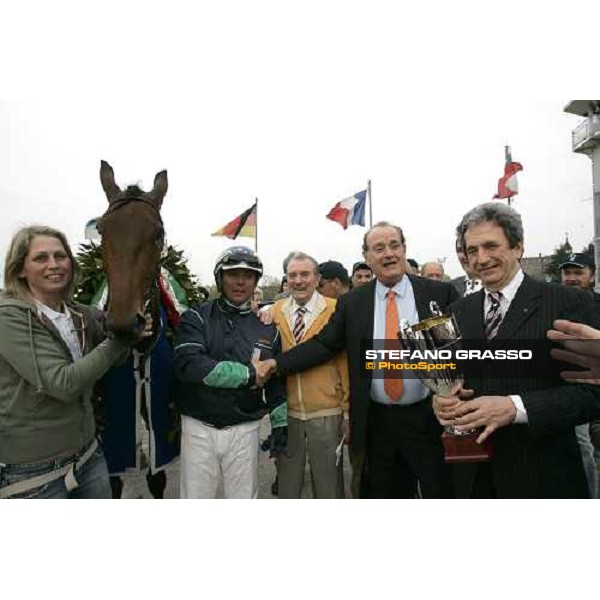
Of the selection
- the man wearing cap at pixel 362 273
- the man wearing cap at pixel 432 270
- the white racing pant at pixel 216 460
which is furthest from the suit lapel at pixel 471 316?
the man wearing cap at pixel 362 273

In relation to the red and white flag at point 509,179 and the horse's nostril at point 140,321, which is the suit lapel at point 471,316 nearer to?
the red and white flag at point 509,179

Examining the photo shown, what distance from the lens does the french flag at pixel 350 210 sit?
9.23 ft

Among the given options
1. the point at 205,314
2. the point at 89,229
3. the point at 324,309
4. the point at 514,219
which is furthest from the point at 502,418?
the point at 89,229

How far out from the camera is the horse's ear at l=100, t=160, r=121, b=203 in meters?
2.67

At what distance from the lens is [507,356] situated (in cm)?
222

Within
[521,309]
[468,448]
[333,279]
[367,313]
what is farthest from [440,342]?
[333,279]

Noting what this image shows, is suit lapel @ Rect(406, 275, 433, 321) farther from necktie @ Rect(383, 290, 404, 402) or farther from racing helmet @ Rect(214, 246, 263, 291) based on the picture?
racing helmet @ Rect(214, 246, 263, 291)

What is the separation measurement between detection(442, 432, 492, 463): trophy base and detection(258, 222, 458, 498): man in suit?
0.55 meters

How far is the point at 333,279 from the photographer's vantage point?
4.63 meters

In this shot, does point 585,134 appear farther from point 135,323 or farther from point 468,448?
point 135,323

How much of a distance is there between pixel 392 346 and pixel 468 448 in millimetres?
713

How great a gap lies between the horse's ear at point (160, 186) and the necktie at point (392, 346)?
1469 mm

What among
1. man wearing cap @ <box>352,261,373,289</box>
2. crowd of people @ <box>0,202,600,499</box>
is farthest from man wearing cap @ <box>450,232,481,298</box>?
man wearing cap @ <box>352,261,373,289</box>

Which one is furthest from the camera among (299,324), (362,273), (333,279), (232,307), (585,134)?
(362,273)
